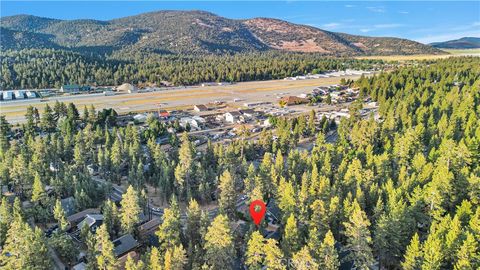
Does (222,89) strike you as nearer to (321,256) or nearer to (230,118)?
(230,118)

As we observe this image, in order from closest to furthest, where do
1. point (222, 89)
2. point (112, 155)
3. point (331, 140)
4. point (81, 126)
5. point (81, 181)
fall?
point (81, 181)
point (112, 155)
point (331, 140)
point (81, 126)
point (222, 89)

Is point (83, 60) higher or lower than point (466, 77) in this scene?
higher

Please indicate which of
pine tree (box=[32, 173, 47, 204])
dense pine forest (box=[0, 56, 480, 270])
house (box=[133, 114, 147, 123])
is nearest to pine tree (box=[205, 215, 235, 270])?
dense pine forest (box=[0, 56, 480, 270])

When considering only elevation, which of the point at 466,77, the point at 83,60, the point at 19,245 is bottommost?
the point at 19,245

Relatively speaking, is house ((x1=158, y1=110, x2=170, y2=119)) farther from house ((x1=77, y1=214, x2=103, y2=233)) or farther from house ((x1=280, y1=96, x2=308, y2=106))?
house ((x1=77, y1=214, x2=103, y2=233))

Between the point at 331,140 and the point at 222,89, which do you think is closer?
the point at 331,140

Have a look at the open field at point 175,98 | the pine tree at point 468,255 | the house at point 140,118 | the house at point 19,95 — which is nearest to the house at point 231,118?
the house at point 140,118

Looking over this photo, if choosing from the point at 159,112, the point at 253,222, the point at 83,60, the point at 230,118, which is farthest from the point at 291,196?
the point at 83,60

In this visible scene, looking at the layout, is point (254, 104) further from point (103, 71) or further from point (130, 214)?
point (130, 214)
